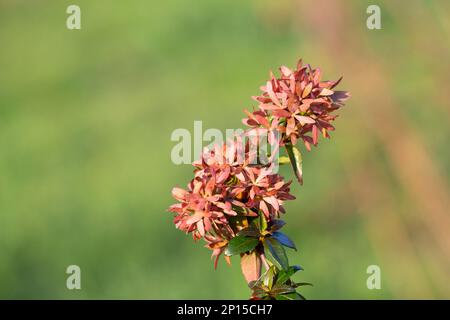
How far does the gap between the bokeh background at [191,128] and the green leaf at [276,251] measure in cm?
125

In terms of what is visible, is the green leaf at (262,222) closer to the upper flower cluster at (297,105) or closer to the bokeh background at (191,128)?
the upper flower cluster at (297,105)

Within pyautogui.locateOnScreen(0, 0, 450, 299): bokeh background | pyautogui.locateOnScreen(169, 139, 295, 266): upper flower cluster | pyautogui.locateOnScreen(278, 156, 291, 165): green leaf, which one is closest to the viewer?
pyautogui.locateOnScreen(169, 139, 295, 266): upper flower cluster

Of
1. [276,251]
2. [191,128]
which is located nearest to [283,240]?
[276,251]

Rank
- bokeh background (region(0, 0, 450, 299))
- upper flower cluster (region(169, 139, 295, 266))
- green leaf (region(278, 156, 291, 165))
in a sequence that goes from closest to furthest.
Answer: upper flower cluster (region(169, 139, 295, 266)), green leaf (region(278, 156, 291, 165)), bokeh background (region(0, 0, 450, 299))

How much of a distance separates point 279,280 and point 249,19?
2853mm

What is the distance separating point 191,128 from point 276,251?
2117 mm

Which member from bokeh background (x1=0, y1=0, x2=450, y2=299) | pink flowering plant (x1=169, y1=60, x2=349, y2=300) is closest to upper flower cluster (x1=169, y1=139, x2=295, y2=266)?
pink flowering plant (x1=169, y1=60, x2=349, y2=300)

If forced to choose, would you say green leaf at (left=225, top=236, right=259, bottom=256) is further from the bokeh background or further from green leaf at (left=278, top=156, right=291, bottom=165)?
the bokeh background

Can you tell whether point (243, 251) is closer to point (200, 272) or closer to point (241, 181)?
point (241, 181)

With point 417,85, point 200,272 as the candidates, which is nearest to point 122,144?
point 200,272

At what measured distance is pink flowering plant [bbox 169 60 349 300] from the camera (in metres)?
0.96

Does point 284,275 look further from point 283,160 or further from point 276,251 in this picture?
point 283,160

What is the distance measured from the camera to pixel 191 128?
3.11 metres

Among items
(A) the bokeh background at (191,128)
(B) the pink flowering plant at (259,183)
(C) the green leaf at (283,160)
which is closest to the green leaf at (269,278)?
(B) the pink flowering plant at (259,183)
